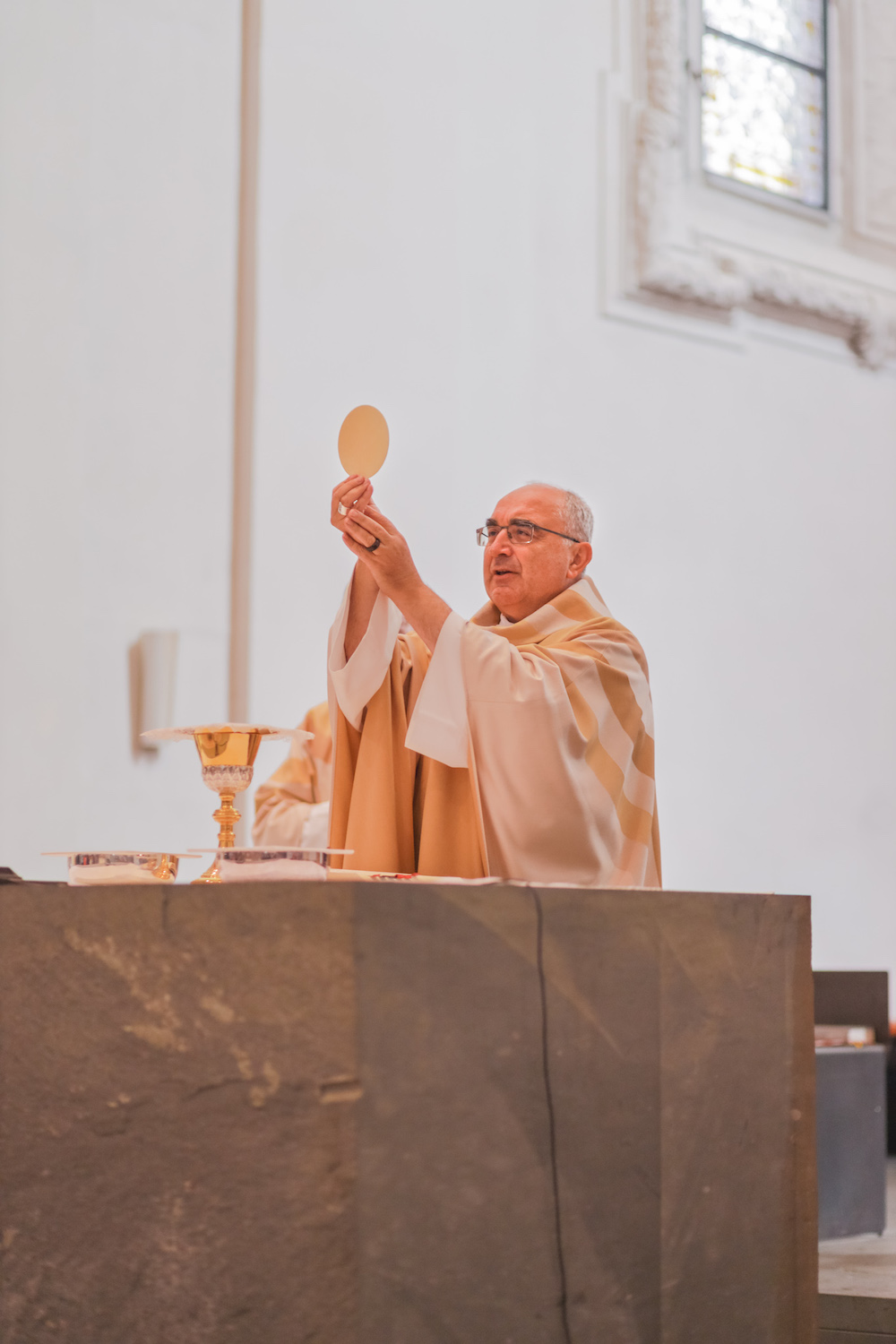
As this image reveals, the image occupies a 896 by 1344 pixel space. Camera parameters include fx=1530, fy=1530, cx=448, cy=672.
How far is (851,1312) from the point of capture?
11.3 feet

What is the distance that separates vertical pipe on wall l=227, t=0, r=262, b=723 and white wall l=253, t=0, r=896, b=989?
56mm

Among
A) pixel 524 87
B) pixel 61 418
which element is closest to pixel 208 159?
pixel 61 418

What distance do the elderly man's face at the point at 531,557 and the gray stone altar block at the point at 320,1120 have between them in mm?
1555

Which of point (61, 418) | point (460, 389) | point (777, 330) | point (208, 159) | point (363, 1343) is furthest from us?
point (777, 330)

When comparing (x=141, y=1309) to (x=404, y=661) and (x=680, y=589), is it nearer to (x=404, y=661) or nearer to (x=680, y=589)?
(x=404, y=661)

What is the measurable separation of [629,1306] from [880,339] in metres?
7.73

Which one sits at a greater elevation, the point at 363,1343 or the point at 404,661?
the point at 404,661

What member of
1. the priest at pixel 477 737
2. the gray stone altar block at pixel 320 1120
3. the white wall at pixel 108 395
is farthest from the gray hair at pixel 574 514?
the white wall at pixel 108 395

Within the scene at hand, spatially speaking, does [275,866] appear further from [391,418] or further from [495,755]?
[391,418]

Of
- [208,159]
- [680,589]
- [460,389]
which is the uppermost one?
[208,159]

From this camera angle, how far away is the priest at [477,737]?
327 cm

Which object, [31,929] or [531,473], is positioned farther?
[531,473]

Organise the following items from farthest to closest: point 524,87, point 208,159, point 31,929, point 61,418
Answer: point 524,87 → point 208,159 → point 61,418 → point 31,929

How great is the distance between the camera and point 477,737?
3289mm
